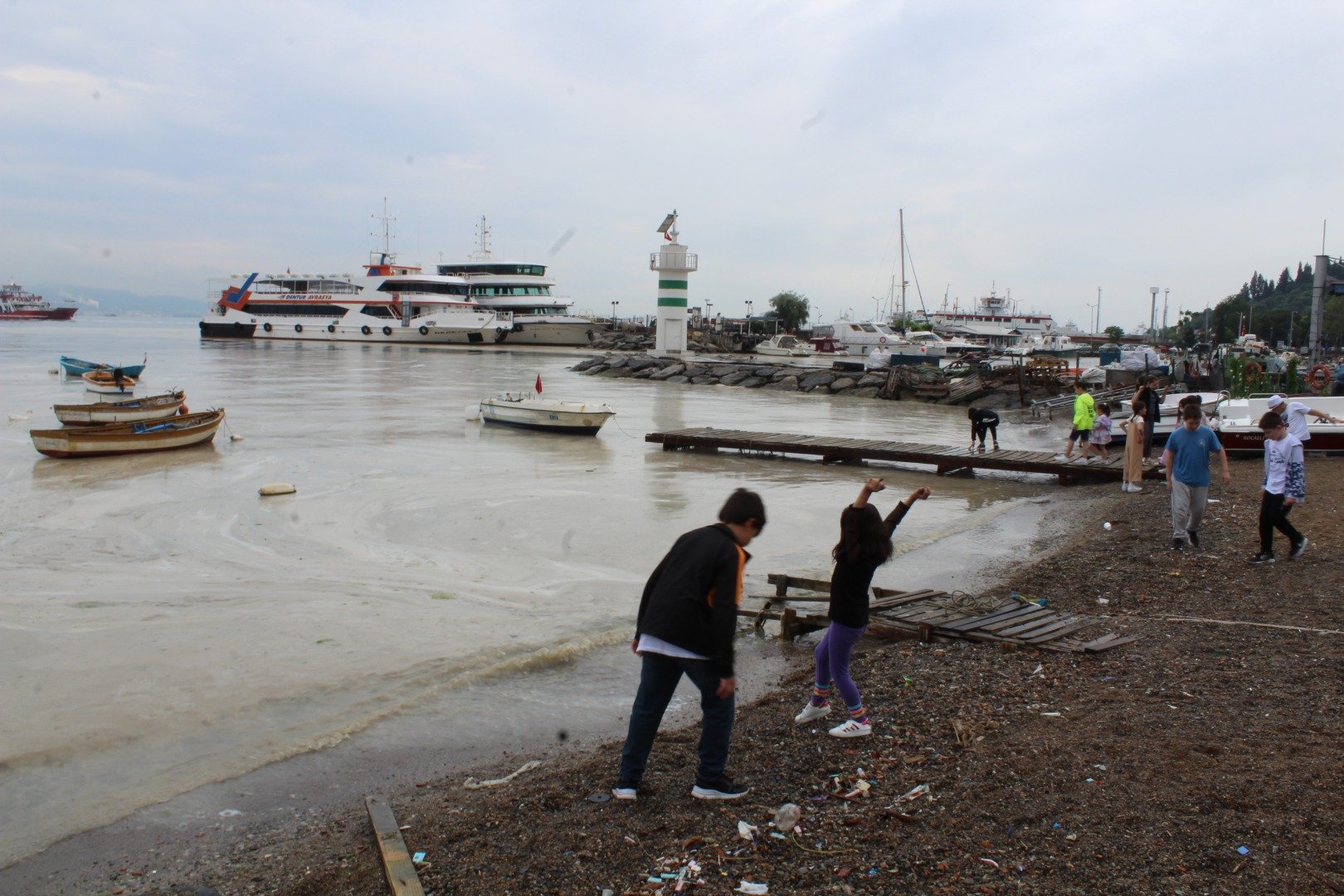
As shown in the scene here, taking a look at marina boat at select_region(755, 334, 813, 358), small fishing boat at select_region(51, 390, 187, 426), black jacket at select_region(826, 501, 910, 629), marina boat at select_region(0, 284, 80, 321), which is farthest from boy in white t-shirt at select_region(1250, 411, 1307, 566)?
marina boat at select_region(0, 284, 80, 321)

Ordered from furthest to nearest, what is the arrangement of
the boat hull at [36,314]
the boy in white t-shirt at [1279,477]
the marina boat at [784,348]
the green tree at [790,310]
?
1. the boat hull at [36,314]
2. the green tree at [790,310]
3. the marina boat at [784,348]
4. the boy in white t-shirt at [1279,477]

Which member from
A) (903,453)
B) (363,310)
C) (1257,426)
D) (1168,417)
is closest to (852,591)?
(903,453)

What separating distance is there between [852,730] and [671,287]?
53941 mm

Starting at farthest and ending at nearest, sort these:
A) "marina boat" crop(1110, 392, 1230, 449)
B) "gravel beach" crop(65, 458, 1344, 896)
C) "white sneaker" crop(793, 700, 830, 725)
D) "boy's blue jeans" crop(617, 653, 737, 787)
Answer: "marina boat" crop(1110, 392, 1230, 449) → "white sneaker" crop(793, 700, 830, 725) → "boy's blue jeans" crop(617, 653, 737, 787) → "gravel beach" crop(65, 458, 1344, 896)

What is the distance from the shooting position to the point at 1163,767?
182 inches

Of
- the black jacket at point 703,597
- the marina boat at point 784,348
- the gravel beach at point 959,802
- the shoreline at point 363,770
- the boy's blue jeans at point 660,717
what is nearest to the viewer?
the gravel beach at point 959,802

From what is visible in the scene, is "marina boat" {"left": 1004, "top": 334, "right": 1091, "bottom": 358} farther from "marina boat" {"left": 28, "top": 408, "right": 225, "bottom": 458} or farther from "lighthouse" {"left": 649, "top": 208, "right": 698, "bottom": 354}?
"marina boat" {"left": 28, "top": 408, "right": 225, "bottom": 458}

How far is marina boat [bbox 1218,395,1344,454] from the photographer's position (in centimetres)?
1725

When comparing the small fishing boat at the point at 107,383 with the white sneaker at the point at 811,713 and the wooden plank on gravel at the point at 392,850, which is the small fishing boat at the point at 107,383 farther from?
the white sneaker at the point at 811,713

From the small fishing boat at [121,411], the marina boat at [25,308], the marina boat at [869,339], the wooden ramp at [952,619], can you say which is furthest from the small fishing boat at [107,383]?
the marina boat at [25,308]

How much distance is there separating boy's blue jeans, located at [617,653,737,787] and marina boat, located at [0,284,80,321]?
20042 centimetres

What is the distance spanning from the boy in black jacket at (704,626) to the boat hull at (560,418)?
1994 cm

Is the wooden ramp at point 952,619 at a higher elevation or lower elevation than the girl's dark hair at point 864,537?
lower

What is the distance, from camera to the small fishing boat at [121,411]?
20953 mm
